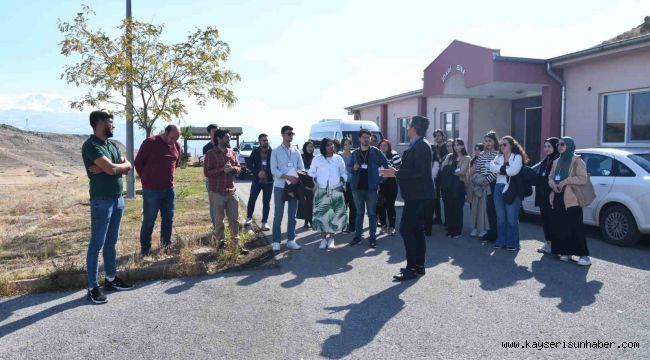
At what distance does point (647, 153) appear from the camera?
8.26 meters

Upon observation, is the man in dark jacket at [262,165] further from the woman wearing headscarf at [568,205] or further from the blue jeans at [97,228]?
the woman wearing headscarf at [568,205]

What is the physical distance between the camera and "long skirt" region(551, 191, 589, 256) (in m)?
6.75

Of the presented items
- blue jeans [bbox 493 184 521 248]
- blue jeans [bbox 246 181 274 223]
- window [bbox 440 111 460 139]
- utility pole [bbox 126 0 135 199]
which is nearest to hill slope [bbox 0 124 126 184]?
utility pole [bbox 126 0 135 199]

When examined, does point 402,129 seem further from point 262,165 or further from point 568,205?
point 568,205

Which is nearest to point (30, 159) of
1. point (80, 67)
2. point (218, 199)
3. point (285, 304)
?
point (80, 67)

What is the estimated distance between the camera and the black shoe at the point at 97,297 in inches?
207

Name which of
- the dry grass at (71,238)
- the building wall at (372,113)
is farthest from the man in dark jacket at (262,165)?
the building wall at (372,113)

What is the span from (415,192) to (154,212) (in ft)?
11.6

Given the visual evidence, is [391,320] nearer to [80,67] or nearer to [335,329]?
[335,329]

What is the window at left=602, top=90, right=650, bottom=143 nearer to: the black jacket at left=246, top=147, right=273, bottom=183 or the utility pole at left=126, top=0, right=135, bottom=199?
the black jacket at left=246, top=147, right=273, bottom=183

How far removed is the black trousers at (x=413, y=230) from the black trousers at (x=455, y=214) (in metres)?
2.80

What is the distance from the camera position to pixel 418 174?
6.09 metres

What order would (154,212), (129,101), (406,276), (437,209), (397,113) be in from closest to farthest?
(406,276) → (154,212) → (437,209) → (129,101) → (397,113)

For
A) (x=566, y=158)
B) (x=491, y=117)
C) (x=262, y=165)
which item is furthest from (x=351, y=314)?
(x=491, y=117)
